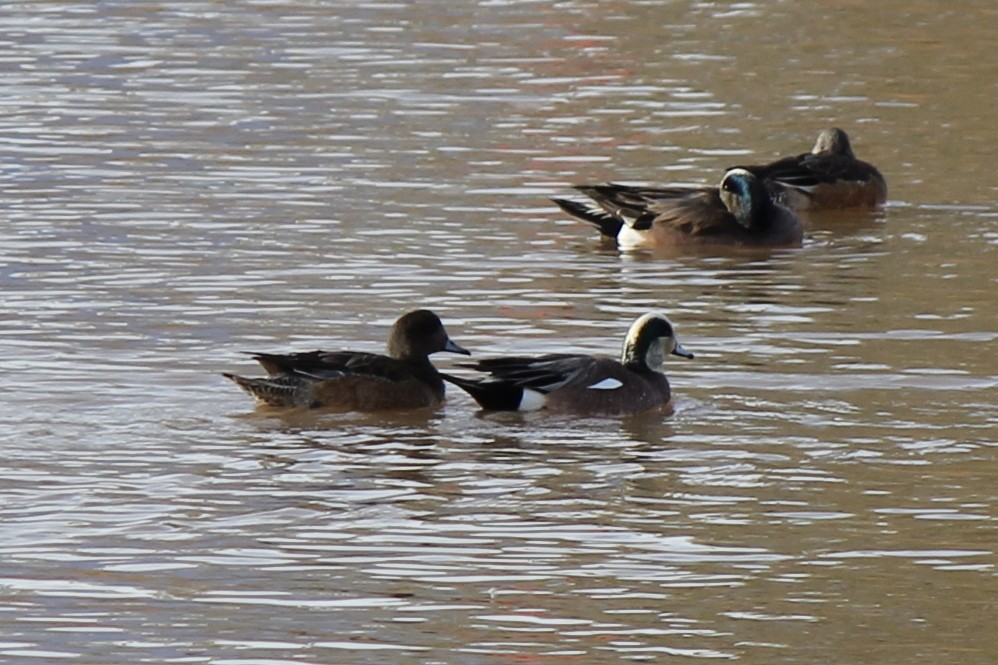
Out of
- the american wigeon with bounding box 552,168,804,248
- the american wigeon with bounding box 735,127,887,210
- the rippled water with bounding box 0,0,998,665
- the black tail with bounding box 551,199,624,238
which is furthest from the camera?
the american wigeon with bounding box 735,127,887,210

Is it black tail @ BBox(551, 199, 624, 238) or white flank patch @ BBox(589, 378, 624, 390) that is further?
black tail @ BBox(551, 199, 624, 238)

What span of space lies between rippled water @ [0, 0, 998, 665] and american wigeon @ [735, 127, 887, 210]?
178mm

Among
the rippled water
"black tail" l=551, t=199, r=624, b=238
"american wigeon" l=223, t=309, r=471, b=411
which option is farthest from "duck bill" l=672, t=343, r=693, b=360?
"black tail" l=551, t=199, r=624, b=238

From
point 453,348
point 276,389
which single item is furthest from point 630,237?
point 276,389

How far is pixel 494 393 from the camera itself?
11.2 m

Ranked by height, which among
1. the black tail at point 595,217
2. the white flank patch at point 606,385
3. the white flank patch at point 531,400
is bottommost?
the white flank patch at point 531,400

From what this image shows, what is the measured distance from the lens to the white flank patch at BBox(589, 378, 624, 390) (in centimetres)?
1127

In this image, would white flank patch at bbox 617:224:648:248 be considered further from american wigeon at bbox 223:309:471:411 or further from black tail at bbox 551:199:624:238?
american wigeon at bbox 223:309:471:411

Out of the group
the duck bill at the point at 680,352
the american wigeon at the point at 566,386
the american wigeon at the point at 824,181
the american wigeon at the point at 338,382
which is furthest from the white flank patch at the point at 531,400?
the american wigeon at the point at 824,181

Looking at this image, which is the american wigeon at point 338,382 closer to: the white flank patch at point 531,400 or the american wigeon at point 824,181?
the white flank patch at point 531,400

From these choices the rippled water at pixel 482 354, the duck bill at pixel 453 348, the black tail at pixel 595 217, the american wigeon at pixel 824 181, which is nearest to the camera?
the rippled water at pixel 482 354

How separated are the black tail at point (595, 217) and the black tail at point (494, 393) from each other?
4.87m

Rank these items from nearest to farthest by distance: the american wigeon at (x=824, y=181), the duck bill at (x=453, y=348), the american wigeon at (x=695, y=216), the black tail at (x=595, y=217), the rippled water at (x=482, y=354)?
the rippled water at (x=482, y=354) → the duck bill at (x=453, y=348) → the american wigeon at (x=695, y=216) → the black tail at (x=595, y=217) → the american wigeon at (x=824, y=181)

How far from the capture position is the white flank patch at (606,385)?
11.3 meters
